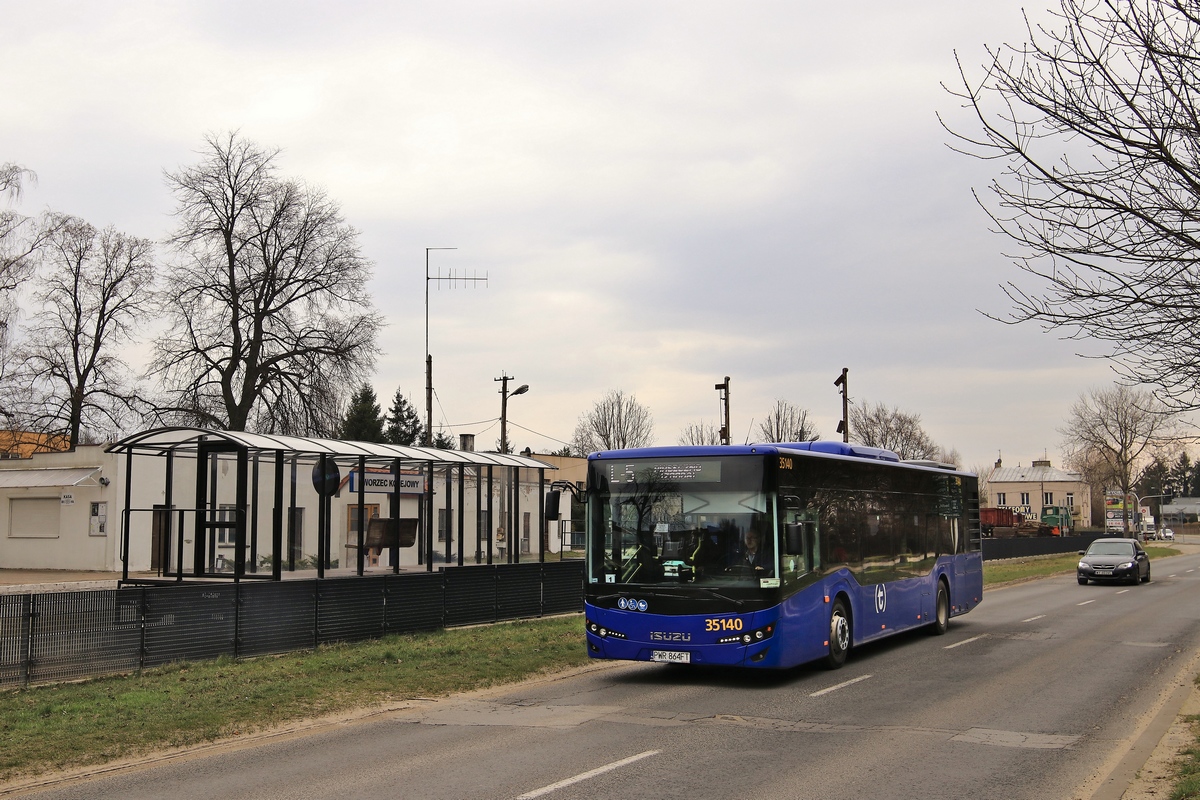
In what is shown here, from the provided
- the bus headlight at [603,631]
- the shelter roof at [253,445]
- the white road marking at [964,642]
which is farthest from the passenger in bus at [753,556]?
the shelter roof at [253,445]

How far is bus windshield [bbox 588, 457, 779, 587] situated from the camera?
13352 millimetres

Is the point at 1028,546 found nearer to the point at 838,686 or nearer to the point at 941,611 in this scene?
the point at 941,611

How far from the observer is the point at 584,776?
850 cm

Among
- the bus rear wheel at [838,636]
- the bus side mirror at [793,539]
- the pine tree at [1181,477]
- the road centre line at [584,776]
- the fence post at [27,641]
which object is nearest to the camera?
the road centre line at [584,776]

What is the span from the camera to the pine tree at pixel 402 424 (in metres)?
76.9

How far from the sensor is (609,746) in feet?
32.1

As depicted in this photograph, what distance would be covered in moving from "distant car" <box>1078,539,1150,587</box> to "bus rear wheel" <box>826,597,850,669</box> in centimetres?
2473

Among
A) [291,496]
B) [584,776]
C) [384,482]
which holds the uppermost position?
[384,482]

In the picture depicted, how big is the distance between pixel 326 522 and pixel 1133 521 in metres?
91.7

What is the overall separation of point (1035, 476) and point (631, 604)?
156 metres

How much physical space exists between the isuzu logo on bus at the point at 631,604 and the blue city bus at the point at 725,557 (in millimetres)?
12

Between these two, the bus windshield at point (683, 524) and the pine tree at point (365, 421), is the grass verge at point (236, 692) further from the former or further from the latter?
the pine tree at point (365, 421)

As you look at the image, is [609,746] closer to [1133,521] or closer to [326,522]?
[326,522]

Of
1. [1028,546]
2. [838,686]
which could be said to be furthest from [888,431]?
[838,686]
